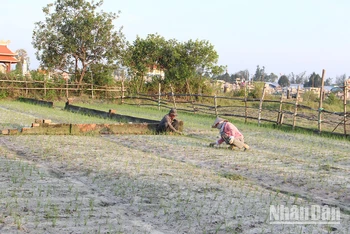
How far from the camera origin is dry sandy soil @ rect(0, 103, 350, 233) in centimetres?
480

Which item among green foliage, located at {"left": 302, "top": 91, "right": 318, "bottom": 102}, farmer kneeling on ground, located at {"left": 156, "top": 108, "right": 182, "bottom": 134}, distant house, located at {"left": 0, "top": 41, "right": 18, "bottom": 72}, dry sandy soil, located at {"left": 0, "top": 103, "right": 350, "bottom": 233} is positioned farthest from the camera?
distant house, located at {"left": 0, "top": 41, "right": 18, "bottom": 72}

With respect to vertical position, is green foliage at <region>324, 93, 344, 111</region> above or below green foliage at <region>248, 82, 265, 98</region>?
below

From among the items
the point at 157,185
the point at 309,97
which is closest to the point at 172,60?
the point at 309,97

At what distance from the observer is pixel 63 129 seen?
11.8 metres

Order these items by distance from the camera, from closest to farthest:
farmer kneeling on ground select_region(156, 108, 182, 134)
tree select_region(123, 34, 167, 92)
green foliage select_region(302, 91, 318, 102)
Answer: farmer kneeling on ground select_region(156, 108, 182, 134) < tree select_region(123, 34, 167, 92) < green foliage select_region(302, 91, 318, 102)

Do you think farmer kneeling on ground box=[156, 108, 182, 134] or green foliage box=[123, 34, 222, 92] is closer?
farmer kneeling on ground box=[156, 108, 182, 134]

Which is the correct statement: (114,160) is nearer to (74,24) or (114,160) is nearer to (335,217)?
(335,217)

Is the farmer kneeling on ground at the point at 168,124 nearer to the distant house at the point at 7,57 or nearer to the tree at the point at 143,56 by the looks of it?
the tree at the point at 143,56

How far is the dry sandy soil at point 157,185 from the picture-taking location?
480cm

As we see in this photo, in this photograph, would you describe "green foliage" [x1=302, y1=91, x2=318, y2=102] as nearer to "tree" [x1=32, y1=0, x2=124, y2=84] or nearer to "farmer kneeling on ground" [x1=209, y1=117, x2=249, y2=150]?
"tree" [x1=32, y1=0, x2=124, y2=84]

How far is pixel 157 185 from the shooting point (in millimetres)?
6383

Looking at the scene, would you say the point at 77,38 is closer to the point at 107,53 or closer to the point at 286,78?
the point at 107,53

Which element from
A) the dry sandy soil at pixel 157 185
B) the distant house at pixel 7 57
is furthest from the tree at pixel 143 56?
the dry sandy soil at pixel 157 185

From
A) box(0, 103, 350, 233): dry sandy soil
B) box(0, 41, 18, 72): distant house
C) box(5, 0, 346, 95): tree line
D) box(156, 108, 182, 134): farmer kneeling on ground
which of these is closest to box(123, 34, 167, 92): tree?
box(5, 0, 346, 95): tree line
